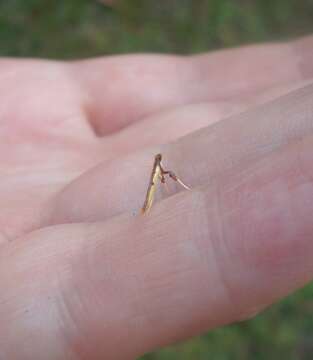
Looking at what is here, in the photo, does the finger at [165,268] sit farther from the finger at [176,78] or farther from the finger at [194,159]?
the finger at [176,78]

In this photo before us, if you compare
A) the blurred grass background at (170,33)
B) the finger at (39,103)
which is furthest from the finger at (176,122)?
the blurred grass background at (170,33)

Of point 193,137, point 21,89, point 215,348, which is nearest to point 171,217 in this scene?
point 193,137

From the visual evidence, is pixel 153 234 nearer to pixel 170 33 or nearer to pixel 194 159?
pixel 194 159

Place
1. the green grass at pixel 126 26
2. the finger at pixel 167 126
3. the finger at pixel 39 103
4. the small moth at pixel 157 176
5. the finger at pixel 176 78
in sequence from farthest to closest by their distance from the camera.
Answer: the green grass at pixel 126 26 < the finger at pixel 176 78 < the finger at pixel 39 103 < the finger at pixel 167 126 < the small moth at pixel 157 176

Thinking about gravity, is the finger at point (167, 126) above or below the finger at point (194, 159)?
above

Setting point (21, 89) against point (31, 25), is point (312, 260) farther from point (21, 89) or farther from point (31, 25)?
point (31, 25)

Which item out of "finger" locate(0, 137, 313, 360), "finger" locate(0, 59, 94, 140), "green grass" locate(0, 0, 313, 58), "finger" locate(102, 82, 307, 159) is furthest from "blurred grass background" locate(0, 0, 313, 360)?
"finger" locate(0, 137, 313, 360)

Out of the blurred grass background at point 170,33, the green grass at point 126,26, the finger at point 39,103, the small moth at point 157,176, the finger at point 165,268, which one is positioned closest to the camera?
the finger at point 165,268
